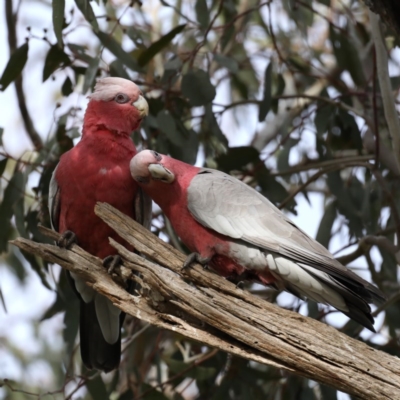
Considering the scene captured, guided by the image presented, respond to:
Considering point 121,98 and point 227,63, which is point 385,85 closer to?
point 227,63

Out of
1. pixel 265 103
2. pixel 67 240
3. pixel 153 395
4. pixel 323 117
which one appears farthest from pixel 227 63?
pixel 153 395

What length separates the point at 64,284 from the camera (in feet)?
14.2

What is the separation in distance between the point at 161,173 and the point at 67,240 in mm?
541

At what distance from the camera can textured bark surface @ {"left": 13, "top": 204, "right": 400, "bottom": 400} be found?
2.56 metres

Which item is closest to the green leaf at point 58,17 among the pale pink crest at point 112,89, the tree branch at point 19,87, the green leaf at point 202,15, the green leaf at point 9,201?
the pale pink crest at point 112,89

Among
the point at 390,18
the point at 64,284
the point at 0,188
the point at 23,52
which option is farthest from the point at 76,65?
the point at 390,18

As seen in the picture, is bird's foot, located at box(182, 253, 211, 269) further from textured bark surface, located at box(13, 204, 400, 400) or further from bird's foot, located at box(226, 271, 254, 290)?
bird's foot, located at box(226, 271, 254, 290)

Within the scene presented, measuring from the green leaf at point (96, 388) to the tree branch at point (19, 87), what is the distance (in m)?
1.60

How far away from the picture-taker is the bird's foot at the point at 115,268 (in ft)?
9.89

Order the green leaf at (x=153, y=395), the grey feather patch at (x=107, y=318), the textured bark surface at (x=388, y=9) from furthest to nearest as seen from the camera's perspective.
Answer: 1. the green leaf at (x=153, y=395)
2. the grey feather patch at (x=107, y=318)
3. the textured bark surface at (x=388, y=9)

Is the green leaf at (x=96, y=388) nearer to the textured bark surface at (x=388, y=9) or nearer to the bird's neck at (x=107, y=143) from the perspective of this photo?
the bird's neck at (x=107, y=143)

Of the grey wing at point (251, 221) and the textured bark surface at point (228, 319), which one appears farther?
the grey wing at point (251, 221)

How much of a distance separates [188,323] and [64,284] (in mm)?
1709

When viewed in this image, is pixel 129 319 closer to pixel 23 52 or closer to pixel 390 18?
pixel 23 52
